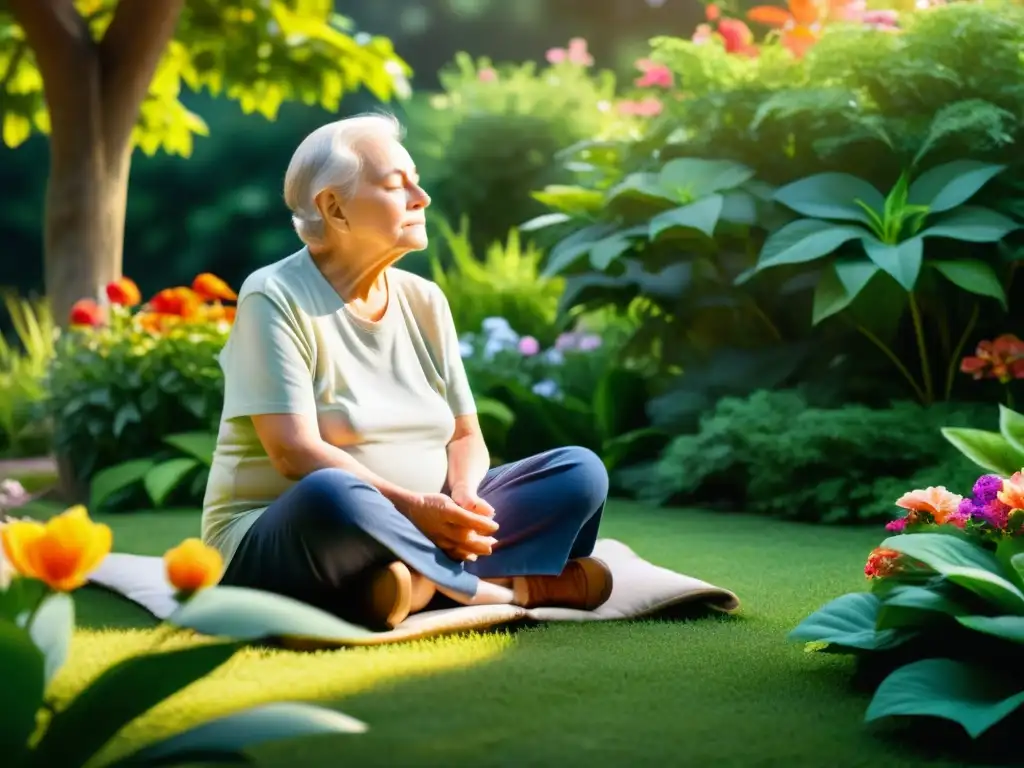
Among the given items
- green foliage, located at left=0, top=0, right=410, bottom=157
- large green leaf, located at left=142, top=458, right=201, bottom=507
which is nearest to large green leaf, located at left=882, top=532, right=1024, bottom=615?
large green leaf, located at left=142, top=458, right=201, bottom=507

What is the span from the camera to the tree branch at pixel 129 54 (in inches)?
234

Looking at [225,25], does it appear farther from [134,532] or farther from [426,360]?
[426,360]

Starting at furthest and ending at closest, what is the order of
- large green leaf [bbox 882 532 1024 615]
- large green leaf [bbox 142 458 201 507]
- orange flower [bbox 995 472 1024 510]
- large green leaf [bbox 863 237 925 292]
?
large green leaf [bbox 142 458 201 507] < large green leaf [bbox 863 237 925 292] < orange flower [bbox 995 472 1024 510] < large green leaf [bbox 882 532 1024 615]

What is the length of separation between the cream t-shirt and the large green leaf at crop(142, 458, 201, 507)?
223 cm

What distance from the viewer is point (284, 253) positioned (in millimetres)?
11414

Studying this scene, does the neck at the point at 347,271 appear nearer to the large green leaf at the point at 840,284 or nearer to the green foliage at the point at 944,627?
the green foliage at the point at 944,627

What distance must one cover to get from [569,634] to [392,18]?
1170 centimetres

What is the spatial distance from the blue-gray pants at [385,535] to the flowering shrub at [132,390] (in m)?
2.66

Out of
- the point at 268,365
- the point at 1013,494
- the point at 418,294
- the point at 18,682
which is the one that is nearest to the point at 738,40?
the point at 418,294

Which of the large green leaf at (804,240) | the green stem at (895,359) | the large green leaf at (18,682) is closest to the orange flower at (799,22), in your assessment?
the large green leaf at (804,240)

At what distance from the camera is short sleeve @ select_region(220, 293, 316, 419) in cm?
255

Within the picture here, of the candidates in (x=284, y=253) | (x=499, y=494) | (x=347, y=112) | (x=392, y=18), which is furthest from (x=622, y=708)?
(x=392, y=18)

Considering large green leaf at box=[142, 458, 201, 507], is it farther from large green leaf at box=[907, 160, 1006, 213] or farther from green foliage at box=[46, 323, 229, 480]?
large green leaf at box=[907, 160, 1006, 213]

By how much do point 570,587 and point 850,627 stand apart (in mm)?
728
